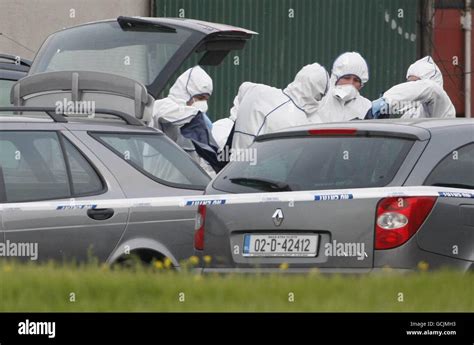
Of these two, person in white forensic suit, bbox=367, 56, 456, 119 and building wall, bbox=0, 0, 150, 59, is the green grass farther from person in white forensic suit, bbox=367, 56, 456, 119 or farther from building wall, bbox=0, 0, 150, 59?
building wall, bbox=0, 0, 150, 59

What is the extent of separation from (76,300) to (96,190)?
112 inches

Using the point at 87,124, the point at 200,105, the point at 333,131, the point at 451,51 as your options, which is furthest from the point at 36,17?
the point at 333,131

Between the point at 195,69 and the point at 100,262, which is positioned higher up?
the point at 195,69

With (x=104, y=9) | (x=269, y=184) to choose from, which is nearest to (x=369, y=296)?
(x=269, y=184)

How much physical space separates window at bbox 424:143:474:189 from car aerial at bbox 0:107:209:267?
2095 millimetres

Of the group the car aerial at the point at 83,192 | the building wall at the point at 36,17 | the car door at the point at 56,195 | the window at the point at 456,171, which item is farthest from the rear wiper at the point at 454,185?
the building wall at the point at 36,17

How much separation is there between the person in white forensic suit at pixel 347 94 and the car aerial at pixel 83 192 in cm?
355

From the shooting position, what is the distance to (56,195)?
366 inches

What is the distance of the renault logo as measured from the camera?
7949 mm

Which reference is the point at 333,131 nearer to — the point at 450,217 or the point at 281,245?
the point at 281,245

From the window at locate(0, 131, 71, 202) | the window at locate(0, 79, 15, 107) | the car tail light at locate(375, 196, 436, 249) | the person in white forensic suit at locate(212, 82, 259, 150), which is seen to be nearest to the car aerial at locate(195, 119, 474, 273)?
the car tail light at locate(375, 196, 436, 249)

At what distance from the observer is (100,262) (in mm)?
9094

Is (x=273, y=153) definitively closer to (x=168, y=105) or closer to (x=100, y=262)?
(x=100, y=262)
